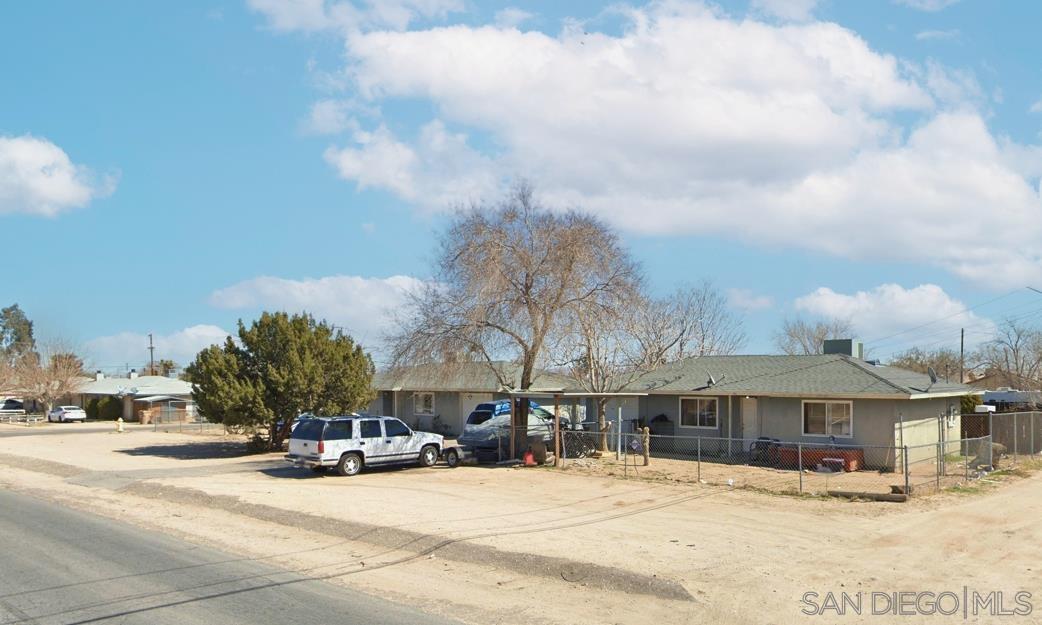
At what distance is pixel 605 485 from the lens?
72.0ft

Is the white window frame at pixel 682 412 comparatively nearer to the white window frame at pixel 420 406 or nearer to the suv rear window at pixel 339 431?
the suv rear window at pixel 339 431

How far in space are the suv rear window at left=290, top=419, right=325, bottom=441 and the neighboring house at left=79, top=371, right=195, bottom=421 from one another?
4218 cm

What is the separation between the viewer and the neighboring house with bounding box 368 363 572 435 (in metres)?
36.9

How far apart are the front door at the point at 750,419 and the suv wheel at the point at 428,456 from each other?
10.7m

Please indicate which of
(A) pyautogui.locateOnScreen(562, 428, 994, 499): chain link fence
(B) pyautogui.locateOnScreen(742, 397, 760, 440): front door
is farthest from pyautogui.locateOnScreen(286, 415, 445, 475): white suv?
(B) pyautogui.locateOnScreen(742, 397, 760, 440): front door

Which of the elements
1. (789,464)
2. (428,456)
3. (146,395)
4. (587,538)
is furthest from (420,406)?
(146,395)

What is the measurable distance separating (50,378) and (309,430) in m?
56.1

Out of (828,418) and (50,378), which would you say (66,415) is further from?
(828,418)

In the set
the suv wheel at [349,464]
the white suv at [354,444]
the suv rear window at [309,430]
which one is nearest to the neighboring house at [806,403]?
the white suv at [354,444]

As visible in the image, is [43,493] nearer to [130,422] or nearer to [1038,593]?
[1038,593]

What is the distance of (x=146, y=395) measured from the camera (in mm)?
66938

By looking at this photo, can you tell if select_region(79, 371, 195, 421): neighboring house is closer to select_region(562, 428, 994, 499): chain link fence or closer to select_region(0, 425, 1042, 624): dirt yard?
select_region(562, 428, 994, 499): chain link fence

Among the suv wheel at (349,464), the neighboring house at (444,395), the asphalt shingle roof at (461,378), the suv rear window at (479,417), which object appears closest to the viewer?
the suv wheel at (349,464)

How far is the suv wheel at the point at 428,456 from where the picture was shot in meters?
26.5
